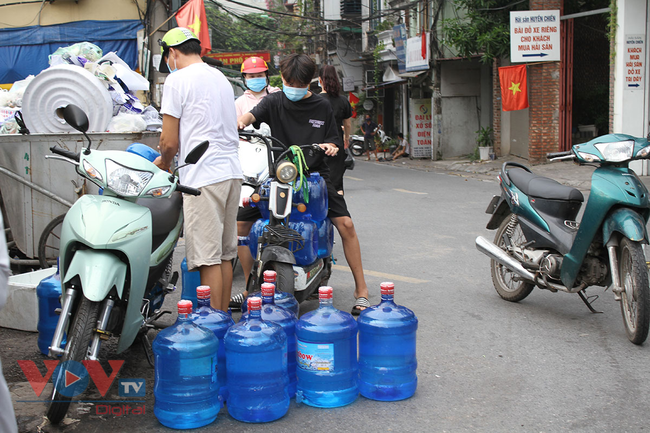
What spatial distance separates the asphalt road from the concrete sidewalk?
7671 mm

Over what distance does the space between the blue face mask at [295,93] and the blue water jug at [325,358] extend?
2002 mm

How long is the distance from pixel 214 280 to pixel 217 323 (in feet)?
2.18

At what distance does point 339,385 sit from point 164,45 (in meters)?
2.41

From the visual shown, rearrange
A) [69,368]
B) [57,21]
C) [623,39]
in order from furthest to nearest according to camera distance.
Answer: [57,21] → [623,39] → [69,368]

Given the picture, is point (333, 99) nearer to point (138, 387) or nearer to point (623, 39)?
point (138, 387)

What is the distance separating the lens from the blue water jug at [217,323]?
362cm

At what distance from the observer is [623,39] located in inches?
534

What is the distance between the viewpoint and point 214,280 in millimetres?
4328

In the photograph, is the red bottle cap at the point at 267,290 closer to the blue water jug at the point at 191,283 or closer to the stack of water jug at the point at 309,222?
the stack of water jug at the point at 309,222

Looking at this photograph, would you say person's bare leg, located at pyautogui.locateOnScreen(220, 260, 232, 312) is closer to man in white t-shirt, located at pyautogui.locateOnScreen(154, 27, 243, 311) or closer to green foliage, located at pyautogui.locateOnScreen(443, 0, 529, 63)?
man in white t-shirt, located at pyautogui.locateOnScreen(154, 27, 243, 311)

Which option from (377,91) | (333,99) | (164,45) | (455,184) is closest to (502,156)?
(455,184)

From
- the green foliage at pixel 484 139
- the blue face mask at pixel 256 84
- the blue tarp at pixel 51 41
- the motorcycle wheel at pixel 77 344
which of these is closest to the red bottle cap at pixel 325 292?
the motorcycle wheel at pixel 77 344

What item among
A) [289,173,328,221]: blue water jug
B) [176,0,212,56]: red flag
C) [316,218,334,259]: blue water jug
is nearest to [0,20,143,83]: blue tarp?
[176,0,212,56]: red flag

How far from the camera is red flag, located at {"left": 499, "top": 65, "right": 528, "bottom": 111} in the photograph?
17234 mm
